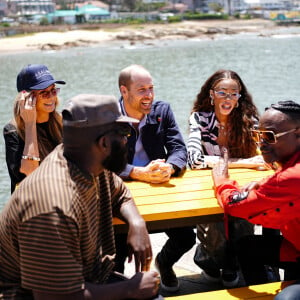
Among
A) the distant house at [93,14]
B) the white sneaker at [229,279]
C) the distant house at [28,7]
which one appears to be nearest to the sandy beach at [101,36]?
the distant house at [93,14]

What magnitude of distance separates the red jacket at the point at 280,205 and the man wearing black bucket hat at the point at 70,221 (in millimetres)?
749

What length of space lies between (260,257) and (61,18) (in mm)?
96666

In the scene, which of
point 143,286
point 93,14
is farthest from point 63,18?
point 143,286

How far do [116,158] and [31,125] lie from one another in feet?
5.93

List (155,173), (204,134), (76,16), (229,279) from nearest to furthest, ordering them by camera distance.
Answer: (155,173) < (229,279) < (204,134) < (76,16)

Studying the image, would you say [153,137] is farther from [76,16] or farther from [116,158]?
[76,16]

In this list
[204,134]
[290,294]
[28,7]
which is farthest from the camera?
[28,7]

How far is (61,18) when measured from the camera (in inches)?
3780

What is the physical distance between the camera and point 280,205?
2.80 metres

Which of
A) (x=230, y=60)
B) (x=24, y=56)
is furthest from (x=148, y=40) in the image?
(x=230, y=60)

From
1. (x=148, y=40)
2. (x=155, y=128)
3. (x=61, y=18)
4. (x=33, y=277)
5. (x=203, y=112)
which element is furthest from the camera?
(x=61, y=18)

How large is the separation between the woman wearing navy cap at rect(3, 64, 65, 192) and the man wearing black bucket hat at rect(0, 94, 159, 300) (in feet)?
5.02

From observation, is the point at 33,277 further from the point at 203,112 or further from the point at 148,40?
the point at 148,40

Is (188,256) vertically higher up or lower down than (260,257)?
lower down
